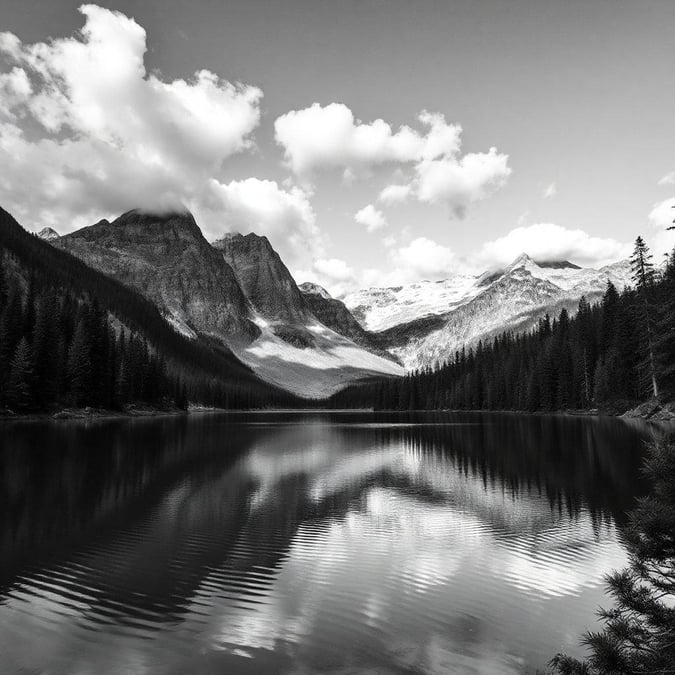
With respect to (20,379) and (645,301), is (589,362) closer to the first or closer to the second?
(645,301)

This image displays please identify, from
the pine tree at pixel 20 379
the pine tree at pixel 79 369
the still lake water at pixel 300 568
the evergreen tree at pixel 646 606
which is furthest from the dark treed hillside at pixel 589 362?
the pine tree at pixel 79 369

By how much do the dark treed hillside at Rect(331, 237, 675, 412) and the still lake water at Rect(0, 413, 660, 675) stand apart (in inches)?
1681

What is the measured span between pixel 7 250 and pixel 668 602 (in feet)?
692

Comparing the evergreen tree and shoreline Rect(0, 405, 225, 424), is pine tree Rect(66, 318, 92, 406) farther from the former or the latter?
the evergreen tree

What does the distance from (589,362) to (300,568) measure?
353 feet

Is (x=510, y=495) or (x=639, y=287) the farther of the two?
(x=639, y=287)

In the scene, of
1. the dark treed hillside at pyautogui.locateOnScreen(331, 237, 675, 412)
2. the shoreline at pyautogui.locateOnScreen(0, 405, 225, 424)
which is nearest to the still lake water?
the dark treed hillside at pyautogui.locateOnScreen(331, 237, 675, 412)

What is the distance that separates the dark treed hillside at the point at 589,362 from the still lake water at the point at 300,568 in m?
42.7

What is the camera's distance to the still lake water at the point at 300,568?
31.0 feet

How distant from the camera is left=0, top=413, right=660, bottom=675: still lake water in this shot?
9.44 metres

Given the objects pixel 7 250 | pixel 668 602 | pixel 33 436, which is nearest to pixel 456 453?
pixel 668 602

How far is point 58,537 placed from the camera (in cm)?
1691

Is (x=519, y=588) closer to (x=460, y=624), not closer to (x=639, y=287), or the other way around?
(x=460, y=624)

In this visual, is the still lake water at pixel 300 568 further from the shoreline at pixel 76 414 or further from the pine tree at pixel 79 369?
the pine tree at pixel 79 369
